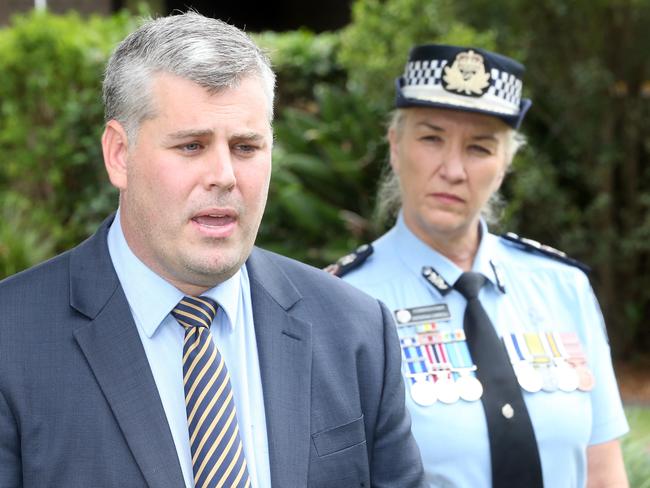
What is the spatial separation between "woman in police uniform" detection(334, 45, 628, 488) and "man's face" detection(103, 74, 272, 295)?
0.96 m

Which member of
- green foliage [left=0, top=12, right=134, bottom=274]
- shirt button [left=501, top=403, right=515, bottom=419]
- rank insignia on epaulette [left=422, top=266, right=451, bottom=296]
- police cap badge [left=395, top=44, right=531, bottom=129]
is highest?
green foliage [left=0, top=12, right=134, bottom=274]

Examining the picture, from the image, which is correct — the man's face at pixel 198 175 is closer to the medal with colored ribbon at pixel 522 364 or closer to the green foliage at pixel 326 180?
the medal with colored ribbon at pixel 522 364

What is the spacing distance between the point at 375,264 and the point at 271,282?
818mm

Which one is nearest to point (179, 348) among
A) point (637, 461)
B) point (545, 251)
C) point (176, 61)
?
point (176, 61)

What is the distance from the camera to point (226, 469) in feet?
6.40

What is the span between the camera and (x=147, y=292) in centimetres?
208

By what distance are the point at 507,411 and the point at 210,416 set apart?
1.06 m

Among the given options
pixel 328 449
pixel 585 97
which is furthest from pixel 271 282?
pixel 585 97

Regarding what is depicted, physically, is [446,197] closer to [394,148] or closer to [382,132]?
[394,148]

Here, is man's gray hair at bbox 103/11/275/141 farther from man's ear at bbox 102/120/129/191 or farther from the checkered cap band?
the checkered cap band

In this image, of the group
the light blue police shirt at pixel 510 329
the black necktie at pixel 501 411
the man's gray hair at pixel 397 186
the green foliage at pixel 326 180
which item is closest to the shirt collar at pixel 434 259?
the light blue police shirt at pixel 510 329

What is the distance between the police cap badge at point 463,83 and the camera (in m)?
3.02

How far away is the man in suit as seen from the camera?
75.2 inches

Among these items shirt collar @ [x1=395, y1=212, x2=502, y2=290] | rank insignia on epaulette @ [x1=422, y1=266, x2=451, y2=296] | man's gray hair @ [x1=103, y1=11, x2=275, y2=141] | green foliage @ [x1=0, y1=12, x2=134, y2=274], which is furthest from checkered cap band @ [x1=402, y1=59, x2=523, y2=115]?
green foliage @ [x1=0, y1=12, x2=134, y2=274]
